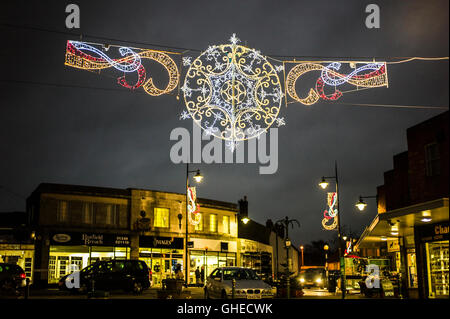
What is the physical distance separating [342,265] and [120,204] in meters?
20.0

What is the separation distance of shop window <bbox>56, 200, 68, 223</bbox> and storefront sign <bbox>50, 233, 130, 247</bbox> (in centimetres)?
111

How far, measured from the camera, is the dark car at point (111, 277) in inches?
1075

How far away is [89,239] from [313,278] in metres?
16.1

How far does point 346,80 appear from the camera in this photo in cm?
1595

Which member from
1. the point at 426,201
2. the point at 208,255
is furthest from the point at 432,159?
the point at 208,255

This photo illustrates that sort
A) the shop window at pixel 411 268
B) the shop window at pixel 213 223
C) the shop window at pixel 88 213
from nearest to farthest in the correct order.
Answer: the shop window at pixel 411 268 → the shop window at pixel 88 213 → the shop window at pixel 213 223

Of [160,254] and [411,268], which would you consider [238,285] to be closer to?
[411,268]

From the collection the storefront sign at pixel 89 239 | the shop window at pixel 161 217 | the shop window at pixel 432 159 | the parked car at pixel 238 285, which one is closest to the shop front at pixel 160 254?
the shop window at pixel 161 217

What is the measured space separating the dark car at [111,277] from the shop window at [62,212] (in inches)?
448

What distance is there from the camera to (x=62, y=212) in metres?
38.8

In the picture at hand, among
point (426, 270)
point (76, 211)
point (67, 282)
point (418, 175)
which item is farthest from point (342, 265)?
point (76, 211)

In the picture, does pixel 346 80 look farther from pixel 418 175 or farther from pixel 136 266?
pixel 136 266

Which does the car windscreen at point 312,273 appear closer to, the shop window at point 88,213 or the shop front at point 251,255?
the shop front at point 251,255
